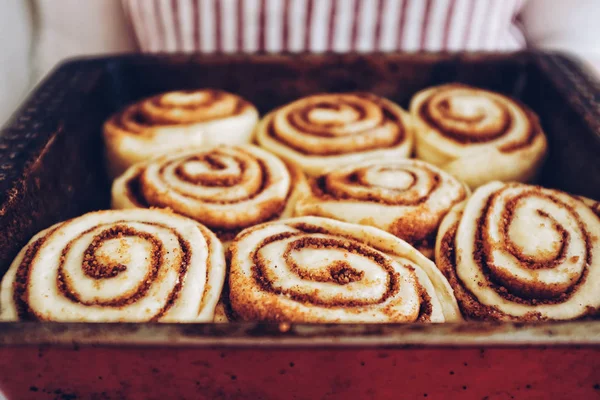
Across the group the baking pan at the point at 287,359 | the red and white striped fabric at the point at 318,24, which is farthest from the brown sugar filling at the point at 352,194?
the red and white striped fabric at the point at 318,24

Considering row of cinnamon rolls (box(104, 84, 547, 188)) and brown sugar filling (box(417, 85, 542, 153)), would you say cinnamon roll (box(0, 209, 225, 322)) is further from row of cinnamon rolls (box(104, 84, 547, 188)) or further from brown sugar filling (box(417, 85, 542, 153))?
brown sugar filling (box(417, 85, 542, 153))

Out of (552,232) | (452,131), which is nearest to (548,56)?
(452,131)

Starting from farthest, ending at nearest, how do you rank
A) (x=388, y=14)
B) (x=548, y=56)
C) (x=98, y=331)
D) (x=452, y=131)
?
(x=388, y=14), (x=548, y=56), (x=452, y=131), (x=98, y=331)

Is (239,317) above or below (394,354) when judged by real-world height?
below

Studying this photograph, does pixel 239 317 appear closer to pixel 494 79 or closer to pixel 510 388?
pixel 510 388

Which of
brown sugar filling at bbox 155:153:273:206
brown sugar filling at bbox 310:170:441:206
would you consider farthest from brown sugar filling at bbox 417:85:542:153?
brown sugar filling at bbox 155:153:273:206

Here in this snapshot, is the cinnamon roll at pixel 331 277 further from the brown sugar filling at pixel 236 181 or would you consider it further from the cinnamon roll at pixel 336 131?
the cinnamon roll at pixel 336 131
